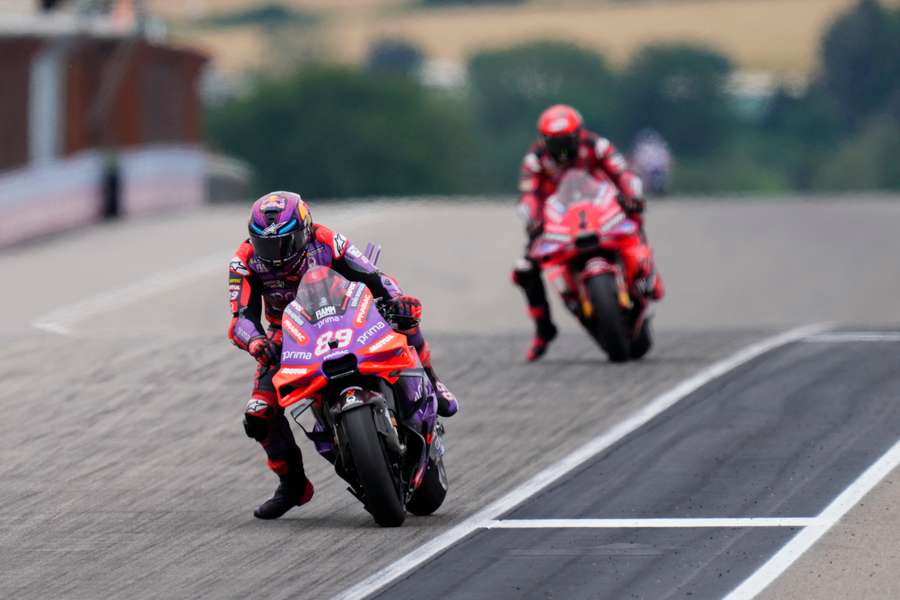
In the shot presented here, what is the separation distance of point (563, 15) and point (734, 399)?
387 feet

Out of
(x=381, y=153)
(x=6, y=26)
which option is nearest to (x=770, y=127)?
(x=381, y=153)

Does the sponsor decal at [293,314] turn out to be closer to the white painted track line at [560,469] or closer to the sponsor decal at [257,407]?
the sponsor decal at [257,407]

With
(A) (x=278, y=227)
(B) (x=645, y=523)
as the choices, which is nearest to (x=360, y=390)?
(A) (x=278, y=227)

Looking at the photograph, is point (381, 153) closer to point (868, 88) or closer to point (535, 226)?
point (868, 88)

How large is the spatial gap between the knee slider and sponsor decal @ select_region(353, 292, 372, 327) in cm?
80

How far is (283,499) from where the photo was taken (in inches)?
428

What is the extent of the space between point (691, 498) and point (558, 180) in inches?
240

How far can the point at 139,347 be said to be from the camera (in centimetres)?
1730

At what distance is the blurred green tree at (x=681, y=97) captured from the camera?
112m

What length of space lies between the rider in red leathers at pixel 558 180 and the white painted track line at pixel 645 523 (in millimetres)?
5992

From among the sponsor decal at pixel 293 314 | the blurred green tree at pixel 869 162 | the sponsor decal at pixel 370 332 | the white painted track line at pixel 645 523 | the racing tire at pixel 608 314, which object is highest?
the sponsor decal at pixel 293 314

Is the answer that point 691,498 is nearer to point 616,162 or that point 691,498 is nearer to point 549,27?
point 616,162

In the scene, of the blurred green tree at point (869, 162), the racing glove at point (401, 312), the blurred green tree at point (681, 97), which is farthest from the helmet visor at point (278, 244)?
the blurred green tree at point (869, 162)

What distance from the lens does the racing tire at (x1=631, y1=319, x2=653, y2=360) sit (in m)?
16.2
